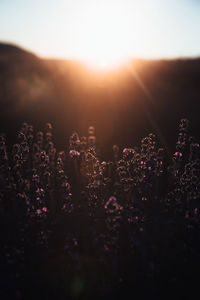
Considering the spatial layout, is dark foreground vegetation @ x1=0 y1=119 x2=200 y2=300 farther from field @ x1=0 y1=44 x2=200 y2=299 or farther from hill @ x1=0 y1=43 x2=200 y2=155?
hill @ x1=0 y1=43 x2=200 y2=155

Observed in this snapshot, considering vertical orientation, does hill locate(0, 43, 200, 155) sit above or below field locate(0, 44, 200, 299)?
above

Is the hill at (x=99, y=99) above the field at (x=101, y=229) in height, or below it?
above

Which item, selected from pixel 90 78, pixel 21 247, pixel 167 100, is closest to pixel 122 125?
pixel 167 100

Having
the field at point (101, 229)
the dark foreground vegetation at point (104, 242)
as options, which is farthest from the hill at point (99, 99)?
the dark foreground vegetation at point (104, 242)

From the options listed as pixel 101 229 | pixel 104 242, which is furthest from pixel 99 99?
pixel 104 242

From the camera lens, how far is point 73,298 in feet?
8.69

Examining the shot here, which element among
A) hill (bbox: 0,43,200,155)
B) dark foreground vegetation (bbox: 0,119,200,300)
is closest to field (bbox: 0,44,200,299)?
dark foreground vegetation (bbox: 0,119,200,300)

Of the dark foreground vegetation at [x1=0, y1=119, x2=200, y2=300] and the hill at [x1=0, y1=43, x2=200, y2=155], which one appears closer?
the dark foreground vegetation at [x1=0, y1=119, x2=200, y2=300]

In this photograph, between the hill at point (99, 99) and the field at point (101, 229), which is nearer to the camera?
the field at point (101, 229)

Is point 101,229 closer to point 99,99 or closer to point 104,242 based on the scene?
point 104,242

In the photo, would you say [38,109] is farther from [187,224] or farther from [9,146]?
[187,224]

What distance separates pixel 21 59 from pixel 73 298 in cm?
1057

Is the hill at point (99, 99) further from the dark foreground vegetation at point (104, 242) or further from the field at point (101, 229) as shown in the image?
the dark foreground vegetation at point (104, 242)

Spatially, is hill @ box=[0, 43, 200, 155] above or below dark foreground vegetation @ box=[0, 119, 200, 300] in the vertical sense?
above
